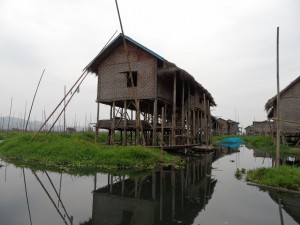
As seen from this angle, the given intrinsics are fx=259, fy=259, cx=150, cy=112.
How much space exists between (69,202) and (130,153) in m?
6.02

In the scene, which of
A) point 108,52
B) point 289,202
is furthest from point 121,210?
point 108,52

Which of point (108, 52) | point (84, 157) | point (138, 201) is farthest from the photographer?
point (108, 52)

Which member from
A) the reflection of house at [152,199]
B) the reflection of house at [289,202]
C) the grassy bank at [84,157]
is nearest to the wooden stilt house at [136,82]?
the grassy bank at [84,157]

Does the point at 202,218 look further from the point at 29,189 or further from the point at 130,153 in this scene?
the point at 130,153

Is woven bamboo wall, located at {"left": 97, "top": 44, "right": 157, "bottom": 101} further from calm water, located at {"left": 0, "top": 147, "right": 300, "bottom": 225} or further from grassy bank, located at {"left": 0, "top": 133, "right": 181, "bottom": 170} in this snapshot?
calm water, located at {"left": 0, "top": 147, "right": 300, "bottom": 225}

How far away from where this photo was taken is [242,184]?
8672 millimetres

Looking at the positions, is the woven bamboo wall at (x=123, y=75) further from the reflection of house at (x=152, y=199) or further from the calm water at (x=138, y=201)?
the calm water at (x=138, y=201)

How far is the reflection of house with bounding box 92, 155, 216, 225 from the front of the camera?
539cm

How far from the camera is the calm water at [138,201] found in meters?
5.30

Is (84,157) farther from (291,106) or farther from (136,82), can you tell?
(291,106)

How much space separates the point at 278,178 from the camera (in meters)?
7.84

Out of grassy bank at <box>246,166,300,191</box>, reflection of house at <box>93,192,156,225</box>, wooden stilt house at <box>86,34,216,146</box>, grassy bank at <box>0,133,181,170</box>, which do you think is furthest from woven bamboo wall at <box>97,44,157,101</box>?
reflection of house at <box>93,192,156,225</box>

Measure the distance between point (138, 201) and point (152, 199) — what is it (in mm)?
404

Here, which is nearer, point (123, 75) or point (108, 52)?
point (123, 75)
